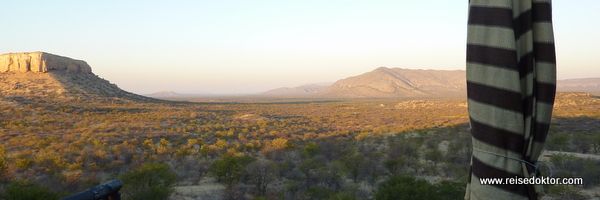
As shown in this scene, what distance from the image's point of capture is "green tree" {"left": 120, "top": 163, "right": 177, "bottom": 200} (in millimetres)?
8308

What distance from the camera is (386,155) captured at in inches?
621

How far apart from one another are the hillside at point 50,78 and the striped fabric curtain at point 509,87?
54.3 meters

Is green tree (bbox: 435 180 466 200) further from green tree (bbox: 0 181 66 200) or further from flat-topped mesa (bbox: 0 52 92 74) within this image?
flat-topped mesa (bbox: 0 52 92 74)

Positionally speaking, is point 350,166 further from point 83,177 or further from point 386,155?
point 83,177

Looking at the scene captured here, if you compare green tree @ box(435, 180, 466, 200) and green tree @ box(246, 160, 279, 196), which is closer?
green tree @ box(435, 180, 466, 200)

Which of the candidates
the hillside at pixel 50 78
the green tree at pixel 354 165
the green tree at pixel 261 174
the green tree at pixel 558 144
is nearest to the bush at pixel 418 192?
the green tree at pixel 354 165

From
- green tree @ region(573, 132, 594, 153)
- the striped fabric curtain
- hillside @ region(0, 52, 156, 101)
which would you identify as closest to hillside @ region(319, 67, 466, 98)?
hillside @ region(0, 52, 156, 101)

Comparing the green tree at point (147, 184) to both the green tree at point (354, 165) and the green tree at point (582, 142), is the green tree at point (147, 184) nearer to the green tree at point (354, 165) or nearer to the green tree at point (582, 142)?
the green tree at point (354, 165)

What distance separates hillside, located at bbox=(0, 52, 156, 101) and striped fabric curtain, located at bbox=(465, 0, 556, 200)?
5433 cm

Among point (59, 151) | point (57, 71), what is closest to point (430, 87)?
point (57, 71)

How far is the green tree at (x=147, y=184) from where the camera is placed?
8.31 m

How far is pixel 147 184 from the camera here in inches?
372

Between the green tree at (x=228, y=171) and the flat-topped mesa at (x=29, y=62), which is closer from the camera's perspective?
the green tree at (x=228, y=171)

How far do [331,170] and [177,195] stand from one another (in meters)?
5.73
